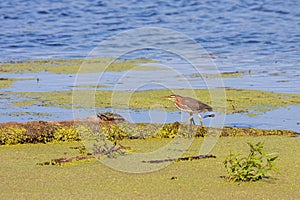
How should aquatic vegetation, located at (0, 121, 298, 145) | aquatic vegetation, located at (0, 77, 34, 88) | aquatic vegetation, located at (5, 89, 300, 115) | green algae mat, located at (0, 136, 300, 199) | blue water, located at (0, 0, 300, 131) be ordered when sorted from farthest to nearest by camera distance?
blue water, located at (0, 0, 300, 131)
aquatic vegetation, located at (0, 77, 34, 88)
aquatic vegetation, located at (5, 89, 300, 115)
aquatic vegetation, located at (0, 121, 298, 145)
green algae mat, located at (0, 136, 300, 199)

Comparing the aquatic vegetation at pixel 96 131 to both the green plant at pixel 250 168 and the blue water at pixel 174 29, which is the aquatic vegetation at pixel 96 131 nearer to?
the blue water at pixel 174 29

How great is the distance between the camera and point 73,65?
33.5 feet

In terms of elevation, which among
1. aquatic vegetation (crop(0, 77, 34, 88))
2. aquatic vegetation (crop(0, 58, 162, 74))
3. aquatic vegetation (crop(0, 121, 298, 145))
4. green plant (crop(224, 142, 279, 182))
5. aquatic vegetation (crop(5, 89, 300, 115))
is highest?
green plant (crop(224, 142, 279, 182))

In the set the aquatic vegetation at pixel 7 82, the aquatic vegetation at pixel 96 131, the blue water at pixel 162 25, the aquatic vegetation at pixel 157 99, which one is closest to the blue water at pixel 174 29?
the blue water at pixel 162 25

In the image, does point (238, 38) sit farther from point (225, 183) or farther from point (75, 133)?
point (225, 183)

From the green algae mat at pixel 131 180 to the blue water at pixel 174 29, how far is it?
4.91ft

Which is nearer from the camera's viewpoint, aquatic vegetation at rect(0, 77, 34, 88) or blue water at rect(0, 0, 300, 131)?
aquatic vegetation at rect(0, 77, 34, 88)

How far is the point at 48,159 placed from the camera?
4781mm

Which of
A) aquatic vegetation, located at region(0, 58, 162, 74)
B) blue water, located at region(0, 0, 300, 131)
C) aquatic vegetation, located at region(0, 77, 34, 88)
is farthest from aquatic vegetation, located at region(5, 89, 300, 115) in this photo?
aquatic vegetation, located at region(0, 58, 162, 74)

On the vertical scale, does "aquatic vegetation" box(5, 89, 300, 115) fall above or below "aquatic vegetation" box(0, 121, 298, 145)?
below

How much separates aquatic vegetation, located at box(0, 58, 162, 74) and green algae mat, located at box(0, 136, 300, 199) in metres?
4.68

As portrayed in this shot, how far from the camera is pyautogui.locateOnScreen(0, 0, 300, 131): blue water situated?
8928 mm

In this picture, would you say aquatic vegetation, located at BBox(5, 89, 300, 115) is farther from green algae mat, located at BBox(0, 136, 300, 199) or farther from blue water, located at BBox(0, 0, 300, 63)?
blue water, located at BBox(0, 0, 300, 63)

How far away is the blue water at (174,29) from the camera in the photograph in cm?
893
